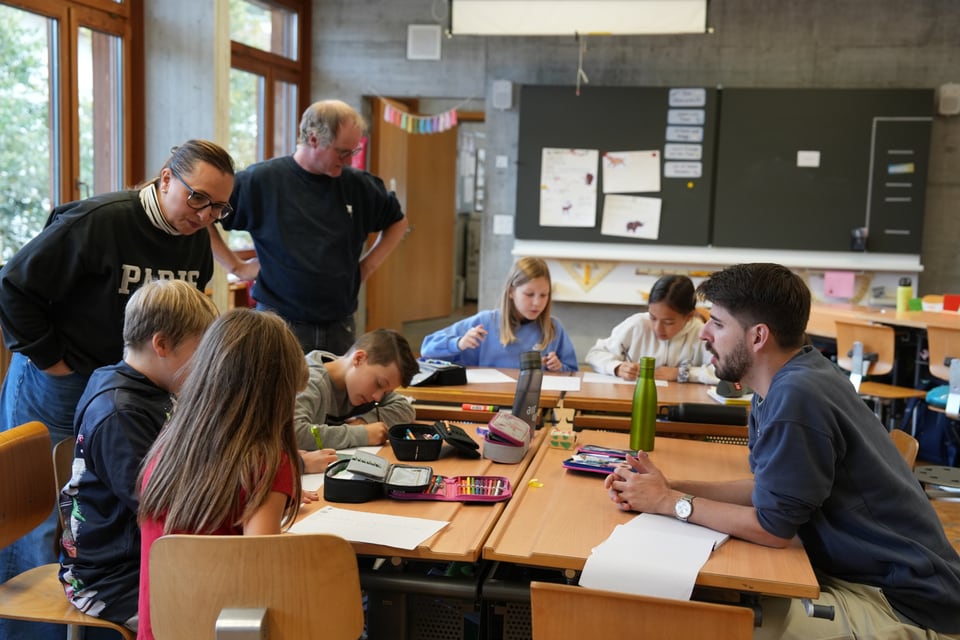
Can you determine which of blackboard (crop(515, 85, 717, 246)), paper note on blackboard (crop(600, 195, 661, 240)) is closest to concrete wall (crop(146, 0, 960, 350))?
blackboard (crop(515, 85, 717, 246))

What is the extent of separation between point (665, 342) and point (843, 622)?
2238 millimetres

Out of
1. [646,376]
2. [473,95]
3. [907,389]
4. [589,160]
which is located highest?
[473,95]

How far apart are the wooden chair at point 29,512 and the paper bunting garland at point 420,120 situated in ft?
17.9

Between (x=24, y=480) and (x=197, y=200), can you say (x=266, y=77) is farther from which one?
(x=24, y=480)

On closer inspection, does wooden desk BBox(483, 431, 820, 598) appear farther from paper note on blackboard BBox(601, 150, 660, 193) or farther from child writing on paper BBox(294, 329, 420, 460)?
paper note on blackboard BBox(601, 150, 660, 193)

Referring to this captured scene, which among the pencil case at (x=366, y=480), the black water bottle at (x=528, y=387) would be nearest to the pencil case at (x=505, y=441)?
the black water bottle at (x=528, y=387)

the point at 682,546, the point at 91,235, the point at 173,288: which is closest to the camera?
the point at 682,546

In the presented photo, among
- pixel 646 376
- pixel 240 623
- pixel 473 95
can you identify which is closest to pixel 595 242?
pixel 473 95

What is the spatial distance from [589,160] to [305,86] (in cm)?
245

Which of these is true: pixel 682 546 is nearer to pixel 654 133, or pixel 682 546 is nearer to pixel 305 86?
pixel 654 133

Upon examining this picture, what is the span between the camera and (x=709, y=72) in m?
6.84

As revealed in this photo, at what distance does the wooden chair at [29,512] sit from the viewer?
1931 millimetres

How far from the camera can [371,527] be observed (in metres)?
1.87

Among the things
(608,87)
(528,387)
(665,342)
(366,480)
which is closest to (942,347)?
(665,342)
